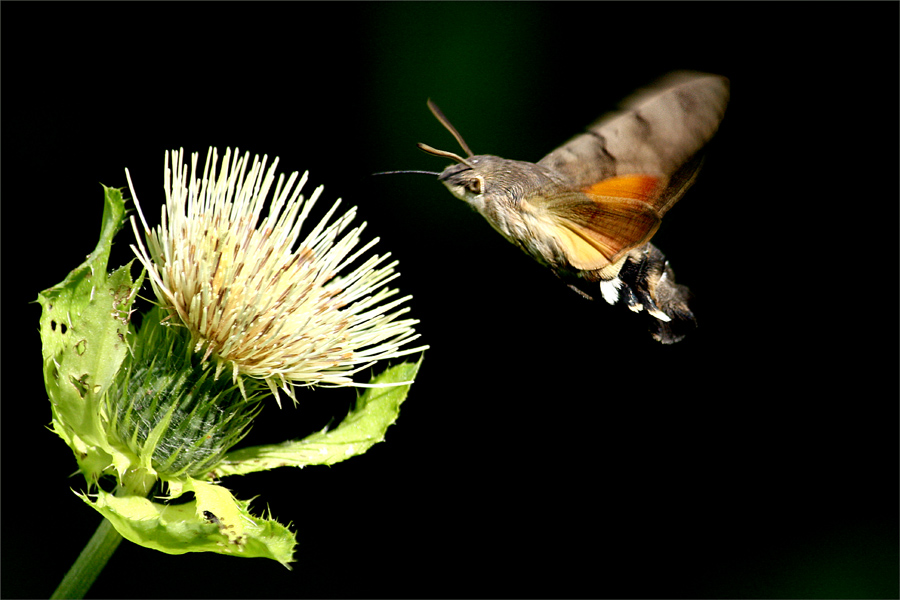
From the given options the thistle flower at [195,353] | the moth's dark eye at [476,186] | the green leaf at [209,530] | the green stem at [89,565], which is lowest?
the green stem at [89,565]

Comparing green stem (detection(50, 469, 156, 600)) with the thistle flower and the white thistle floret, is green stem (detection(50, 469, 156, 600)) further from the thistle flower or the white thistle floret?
the white thistle floret

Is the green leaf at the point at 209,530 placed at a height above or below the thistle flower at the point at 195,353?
below

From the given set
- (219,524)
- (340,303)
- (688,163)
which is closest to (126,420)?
(219,524)

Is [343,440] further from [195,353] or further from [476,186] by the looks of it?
[476,186]

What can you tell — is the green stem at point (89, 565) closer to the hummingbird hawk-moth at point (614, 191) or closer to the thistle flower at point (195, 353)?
the thistle flower at point (195, 353)

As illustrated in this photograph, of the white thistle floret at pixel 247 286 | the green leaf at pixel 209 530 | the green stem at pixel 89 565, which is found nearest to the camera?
the green leaf at pixel 209 530

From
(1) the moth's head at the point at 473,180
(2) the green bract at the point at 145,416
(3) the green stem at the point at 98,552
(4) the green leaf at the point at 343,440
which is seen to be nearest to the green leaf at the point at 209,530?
(2) the green bract at the point at 145,416

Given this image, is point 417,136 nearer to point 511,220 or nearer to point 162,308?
point 511,220
